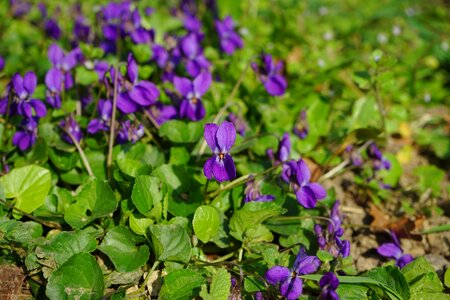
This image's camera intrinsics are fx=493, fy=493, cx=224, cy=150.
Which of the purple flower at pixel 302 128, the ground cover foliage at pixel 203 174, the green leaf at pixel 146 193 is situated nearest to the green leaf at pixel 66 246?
the ground cover foliage at pixel 203 174

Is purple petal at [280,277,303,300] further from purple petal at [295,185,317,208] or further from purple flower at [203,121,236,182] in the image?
purple flower at [203,121,236,182]

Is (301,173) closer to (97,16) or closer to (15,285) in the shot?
(15,285)

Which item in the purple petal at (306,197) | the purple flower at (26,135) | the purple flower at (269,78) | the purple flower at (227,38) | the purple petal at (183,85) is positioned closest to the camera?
the purple petal at (306,197)

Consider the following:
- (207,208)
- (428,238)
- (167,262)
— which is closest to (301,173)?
(207,208)

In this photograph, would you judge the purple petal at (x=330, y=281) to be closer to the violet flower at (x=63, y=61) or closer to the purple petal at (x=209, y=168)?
the purple petal at (x=209, y=168)

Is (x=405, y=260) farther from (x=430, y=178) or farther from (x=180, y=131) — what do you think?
(x=180, y=131)

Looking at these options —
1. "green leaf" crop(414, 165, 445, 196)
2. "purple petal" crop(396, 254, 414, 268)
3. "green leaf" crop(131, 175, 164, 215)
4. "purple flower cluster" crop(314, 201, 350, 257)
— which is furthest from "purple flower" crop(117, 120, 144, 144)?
"green leaf" crop(414, 165, 445, 196)
